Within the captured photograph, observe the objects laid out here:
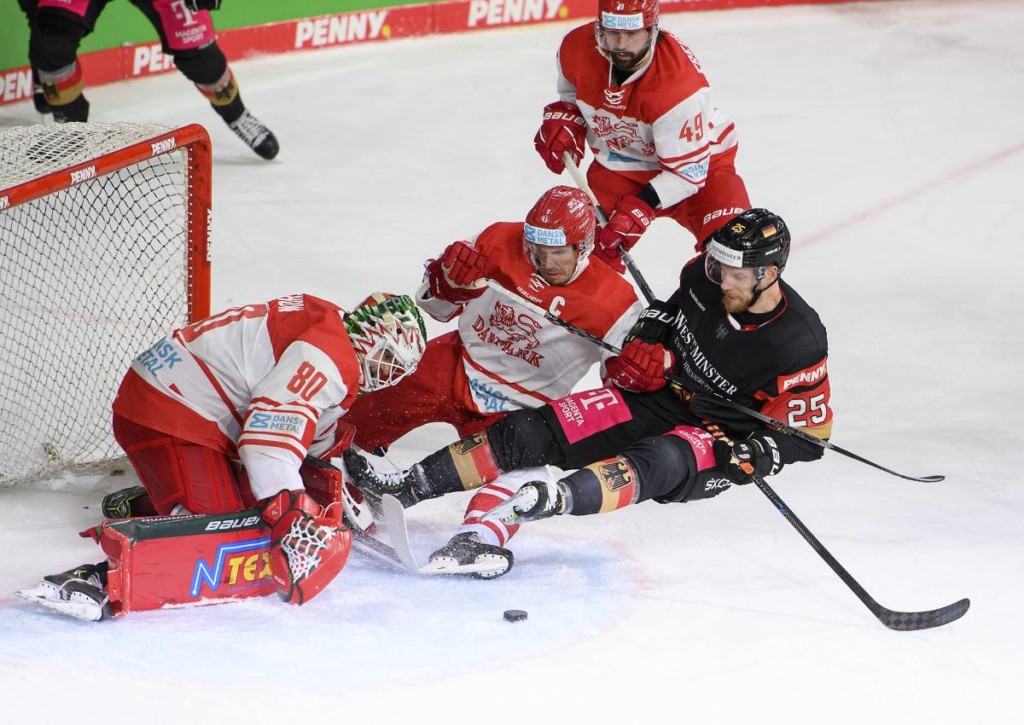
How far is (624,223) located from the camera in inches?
173

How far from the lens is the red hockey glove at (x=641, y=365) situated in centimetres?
370

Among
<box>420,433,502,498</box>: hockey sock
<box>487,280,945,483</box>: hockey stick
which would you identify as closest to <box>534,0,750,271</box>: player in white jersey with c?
<box>487,280,945,483</box>: hockey stick

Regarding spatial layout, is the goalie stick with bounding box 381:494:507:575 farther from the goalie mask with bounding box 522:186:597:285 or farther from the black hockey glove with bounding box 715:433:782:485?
the goalie mask with bounding box 522:186:597:285

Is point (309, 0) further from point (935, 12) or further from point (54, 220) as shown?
point (935, 12)

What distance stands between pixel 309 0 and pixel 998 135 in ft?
12.3

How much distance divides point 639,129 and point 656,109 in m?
0.14

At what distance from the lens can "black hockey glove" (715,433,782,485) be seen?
139 inches

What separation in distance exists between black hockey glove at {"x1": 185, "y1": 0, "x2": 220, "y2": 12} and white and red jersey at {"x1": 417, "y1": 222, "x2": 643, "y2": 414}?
2747 millimetres

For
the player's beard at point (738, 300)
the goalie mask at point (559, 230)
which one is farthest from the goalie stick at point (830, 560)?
the player's beard at point (738, 300)

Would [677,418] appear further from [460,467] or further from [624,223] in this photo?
[624,223]

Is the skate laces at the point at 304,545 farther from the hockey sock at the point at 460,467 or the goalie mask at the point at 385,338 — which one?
the hockey sock at the point at 460,467

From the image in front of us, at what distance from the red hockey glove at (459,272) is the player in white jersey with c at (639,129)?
655 millimetres

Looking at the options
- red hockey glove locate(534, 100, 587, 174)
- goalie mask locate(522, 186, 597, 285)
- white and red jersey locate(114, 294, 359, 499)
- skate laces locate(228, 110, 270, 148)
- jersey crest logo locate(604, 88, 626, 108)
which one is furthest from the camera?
skate laces locate(228, 110, 270, 148)

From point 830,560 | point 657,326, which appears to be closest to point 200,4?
point 657,326
